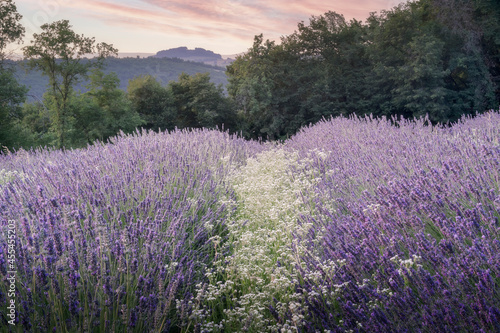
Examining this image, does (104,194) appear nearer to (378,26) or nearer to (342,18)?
(378,26)

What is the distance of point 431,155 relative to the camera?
416cm

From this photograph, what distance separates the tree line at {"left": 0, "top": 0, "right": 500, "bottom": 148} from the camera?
19.8 meters

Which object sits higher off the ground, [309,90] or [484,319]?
[309,90]

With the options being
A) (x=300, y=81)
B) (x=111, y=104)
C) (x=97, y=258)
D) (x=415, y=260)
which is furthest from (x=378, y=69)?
(x=97, y=258)

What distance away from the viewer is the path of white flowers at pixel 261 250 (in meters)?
2.47

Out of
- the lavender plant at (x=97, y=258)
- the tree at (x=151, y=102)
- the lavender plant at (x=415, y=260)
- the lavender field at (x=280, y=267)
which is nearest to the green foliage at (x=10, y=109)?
the tree at (x=151, y=102)

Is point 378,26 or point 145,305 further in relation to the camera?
point 378,26

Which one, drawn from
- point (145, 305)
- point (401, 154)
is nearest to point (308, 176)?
point (401, 154)

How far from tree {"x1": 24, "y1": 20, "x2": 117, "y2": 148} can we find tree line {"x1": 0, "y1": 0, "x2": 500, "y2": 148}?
0.18 ft

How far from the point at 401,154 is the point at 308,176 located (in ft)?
4.77

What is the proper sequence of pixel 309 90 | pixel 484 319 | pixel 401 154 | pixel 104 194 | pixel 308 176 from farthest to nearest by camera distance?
pixel 309 90
pixel 308 176
pixel 401 154
pixel 104 194
pixel 484 319

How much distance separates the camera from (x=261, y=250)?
111 inches

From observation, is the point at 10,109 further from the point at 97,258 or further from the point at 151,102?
the point at 97,258

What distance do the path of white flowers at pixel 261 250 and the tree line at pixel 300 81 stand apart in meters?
14.7
